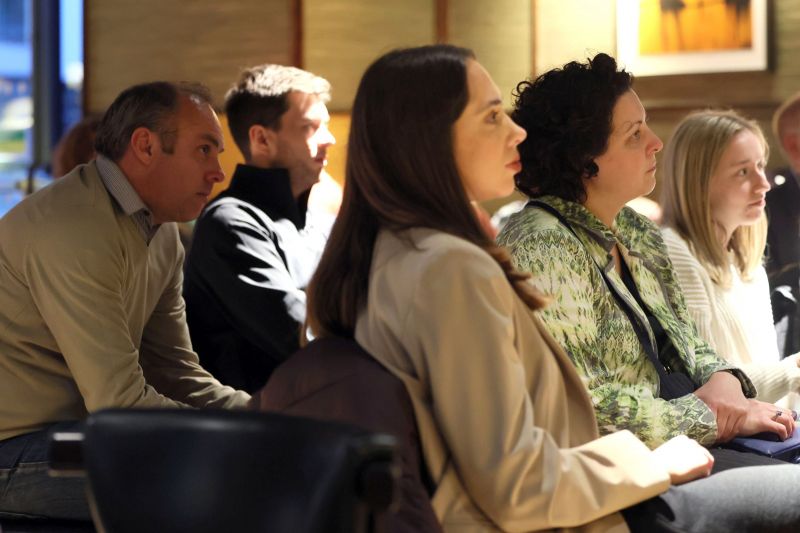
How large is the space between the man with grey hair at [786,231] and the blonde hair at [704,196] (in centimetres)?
43

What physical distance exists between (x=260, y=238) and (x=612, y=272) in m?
1.30

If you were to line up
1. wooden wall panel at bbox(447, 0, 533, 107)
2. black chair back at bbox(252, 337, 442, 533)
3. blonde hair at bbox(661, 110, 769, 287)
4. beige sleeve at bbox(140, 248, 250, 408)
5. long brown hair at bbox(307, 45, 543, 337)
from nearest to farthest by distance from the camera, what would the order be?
black chair back at bbox(252, 337, 442, 533)
long brown hair at bbox(307, 45, 543, 337)
beige sleeve at bbox(140, 248, 250, 408)
blonde hair at bbox(661, 110, 769, 287)
wooden wall panel at bbox(447, 0, 533, 107)

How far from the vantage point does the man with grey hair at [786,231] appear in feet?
12.3

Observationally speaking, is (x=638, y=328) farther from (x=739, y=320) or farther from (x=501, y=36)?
(x=501, y=36)

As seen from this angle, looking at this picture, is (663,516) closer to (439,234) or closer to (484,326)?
(484,326)

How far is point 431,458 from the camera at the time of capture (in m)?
1.61

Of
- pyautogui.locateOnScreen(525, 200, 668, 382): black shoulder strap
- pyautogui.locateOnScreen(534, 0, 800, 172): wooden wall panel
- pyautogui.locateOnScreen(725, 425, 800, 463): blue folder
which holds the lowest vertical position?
pyautogui.locateOnScreen(725, 425, 800, 463): blue folder

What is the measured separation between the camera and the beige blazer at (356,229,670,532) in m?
1.58

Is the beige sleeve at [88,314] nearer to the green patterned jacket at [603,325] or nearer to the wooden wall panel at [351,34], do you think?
the green patterned jacket at [603,325]

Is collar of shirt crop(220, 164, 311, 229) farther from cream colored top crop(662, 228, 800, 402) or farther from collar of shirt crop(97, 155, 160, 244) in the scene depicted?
cream colored top crop(662, 228, 800, 402)

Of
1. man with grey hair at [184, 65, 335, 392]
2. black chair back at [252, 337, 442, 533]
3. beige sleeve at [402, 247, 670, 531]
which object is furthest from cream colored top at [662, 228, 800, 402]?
black chair back at [252, 337, 442, 533]

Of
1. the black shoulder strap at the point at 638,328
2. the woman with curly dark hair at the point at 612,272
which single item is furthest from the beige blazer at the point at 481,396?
the black shoulder strap at the point at 638,328

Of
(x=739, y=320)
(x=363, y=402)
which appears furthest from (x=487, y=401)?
(x=739, y=320)

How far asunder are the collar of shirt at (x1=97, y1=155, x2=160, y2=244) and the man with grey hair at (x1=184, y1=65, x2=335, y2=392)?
625 mm
